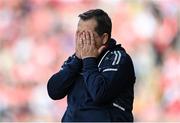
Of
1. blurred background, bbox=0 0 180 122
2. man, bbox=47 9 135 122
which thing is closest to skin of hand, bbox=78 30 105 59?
man, bbox=47 9 135 122

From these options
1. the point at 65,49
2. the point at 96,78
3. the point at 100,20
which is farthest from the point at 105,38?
the point at 65,49

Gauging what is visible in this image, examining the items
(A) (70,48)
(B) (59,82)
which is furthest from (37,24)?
(B) (59,82)

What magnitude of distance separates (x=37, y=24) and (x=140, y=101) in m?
1.23

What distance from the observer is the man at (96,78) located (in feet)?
10.2

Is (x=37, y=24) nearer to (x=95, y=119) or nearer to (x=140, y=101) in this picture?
(x=140, y=101)

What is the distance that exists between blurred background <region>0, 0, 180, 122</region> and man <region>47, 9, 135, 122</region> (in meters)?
3.25

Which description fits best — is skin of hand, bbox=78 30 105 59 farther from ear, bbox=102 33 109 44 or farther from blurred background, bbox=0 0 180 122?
blurred background, bbox=0 0 180 122

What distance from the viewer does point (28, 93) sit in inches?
261

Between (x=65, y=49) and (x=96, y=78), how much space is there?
349cm

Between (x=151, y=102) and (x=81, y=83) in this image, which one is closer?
(x=81, y=83)

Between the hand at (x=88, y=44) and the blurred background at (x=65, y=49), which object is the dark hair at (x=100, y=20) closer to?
the hand at (x=88, y=44)

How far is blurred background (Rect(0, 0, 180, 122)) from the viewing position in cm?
649

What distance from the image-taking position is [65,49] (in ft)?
21.5

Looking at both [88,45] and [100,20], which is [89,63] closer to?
[88,45]
